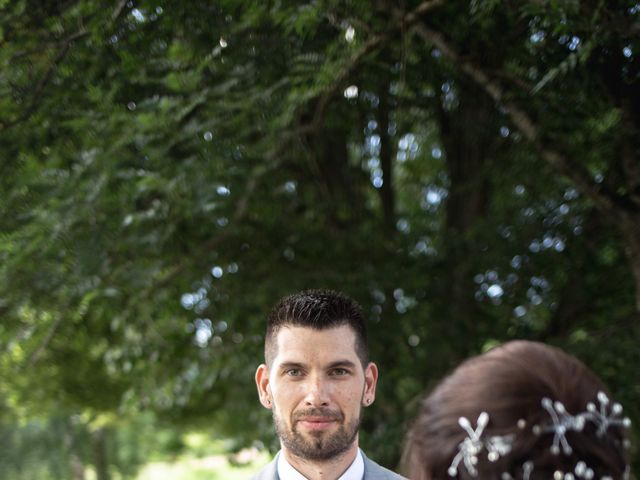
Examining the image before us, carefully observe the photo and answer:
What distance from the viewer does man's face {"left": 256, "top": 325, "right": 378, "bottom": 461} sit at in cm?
332

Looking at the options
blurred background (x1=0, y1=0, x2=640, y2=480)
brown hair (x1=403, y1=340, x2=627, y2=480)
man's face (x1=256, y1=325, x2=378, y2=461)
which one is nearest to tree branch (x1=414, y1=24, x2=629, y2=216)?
blurred background (x1=0, y1=0, x2=640, y2=480)

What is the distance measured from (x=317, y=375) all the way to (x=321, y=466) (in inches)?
12.6

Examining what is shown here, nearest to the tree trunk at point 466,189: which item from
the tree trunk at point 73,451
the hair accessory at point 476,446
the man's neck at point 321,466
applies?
the man's neck at point 321,466

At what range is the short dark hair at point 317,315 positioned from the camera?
3.50 m

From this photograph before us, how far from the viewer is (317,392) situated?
132 inches

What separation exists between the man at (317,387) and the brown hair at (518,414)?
1.22 m

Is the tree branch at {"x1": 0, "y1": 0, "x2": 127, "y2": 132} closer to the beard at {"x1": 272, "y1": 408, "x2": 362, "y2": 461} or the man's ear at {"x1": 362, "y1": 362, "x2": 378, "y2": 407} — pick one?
the man's ear at {"x1": 362, "y1": 362, "x2": 378, "y2": 407}

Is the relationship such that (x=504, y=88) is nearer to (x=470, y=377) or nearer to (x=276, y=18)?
(x=276, y=18)

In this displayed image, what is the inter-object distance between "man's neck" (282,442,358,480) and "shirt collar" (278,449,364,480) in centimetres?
1

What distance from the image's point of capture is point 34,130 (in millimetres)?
5582

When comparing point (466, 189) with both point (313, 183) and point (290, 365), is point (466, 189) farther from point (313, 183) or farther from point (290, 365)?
point (290, 365)

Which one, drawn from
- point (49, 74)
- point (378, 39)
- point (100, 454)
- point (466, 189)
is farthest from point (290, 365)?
point (100, 454)

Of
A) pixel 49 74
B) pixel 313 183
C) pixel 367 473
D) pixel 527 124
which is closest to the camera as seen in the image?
pixel 367 473

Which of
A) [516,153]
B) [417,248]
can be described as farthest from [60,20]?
[417,248]
